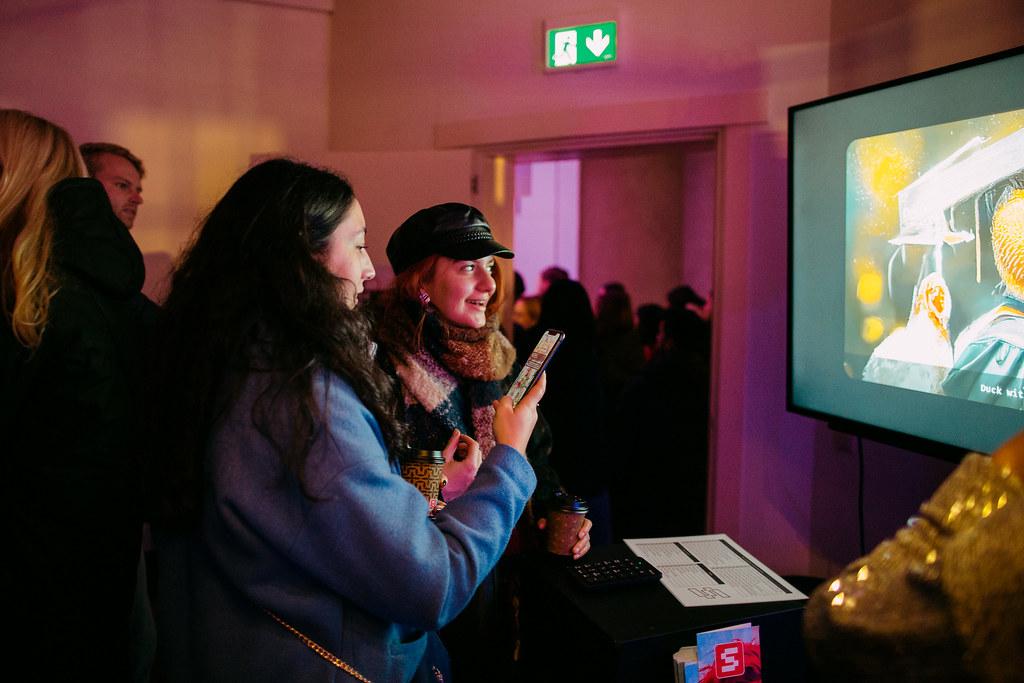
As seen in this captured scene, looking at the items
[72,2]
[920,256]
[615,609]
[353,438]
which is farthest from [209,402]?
[72,2]

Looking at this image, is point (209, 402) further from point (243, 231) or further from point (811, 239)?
point (811, 239)

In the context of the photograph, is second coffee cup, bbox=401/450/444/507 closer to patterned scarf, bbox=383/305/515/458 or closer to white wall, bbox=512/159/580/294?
patterned scarf, bbox=383/305/515/458

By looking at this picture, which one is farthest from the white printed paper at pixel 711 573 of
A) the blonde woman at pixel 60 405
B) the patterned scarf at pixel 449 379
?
the blonde woman at pixel 60 405

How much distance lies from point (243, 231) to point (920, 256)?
184cm

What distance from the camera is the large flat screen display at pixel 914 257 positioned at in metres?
1.79

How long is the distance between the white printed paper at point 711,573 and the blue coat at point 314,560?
0.55m

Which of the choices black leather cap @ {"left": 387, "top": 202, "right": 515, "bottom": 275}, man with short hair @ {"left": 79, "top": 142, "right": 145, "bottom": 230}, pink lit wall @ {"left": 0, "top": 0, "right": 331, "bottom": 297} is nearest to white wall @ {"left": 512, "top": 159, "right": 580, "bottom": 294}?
pink lit wall @ {"left": 0, "top": 0, "right": 331, "bottom": 297}

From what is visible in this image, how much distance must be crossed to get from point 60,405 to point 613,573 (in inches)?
44.6

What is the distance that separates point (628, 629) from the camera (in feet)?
4.09

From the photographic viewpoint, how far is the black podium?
4.01ft

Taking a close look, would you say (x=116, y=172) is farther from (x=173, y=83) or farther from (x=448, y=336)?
(x=448, y=336)

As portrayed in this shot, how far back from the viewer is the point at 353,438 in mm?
929

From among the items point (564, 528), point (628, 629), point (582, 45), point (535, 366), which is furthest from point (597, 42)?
point (628, 629)

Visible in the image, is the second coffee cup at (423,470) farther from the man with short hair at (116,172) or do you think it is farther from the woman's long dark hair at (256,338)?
the man with short hair at (116,172)
